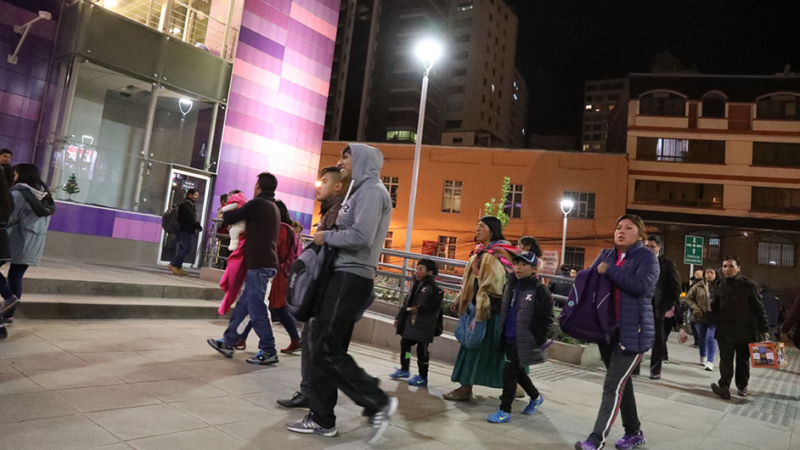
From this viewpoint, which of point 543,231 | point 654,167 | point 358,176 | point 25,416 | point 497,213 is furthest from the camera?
point 654,167

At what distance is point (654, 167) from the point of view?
33375 mm

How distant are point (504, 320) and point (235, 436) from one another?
2895 millimetres

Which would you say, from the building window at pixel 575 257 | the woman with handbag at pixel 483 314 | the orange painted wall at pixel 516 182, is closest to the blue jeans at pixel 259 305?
the woman with handbag at pixel 483 314

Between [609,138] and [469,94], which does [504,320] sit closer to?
[609,138]

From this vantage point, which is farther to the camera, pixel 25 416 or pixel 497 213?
pixel 497 213

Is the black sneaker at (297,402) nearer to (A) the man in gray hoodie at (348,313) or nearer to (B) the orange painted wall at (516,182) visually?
(A) the man in gray hoodie at (348,313)

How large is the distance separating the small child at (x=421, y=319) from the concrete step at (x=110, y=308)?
3955mm

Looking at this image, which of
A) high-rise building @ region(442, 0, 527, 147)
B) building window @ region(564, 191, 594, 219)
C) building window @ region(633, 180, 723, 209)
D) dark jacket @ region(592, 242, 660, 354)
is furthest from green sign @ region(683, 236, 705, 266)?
high-rise building @ region(442, 0, 527, 147)

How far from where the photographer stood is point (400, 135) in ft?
209

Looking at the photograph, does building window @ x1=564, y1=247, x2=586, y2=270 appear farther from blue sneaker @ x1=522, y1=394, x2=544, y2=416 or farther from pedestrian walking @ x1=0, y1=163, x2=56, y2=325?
pedestrian walking @ x1=0, y1=163, x2=56, y2=325

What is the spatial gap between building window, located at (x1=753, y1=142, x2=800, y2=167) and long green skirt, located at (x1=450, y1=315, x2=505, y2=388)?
35422 millimetres

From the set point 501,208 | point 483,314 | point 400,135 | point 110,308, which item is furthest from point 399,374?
point 400,135

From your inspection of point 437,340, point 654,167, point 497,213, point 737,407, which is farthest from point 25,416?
point 654,167

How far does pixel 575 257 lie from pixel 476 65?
44.6 meters
